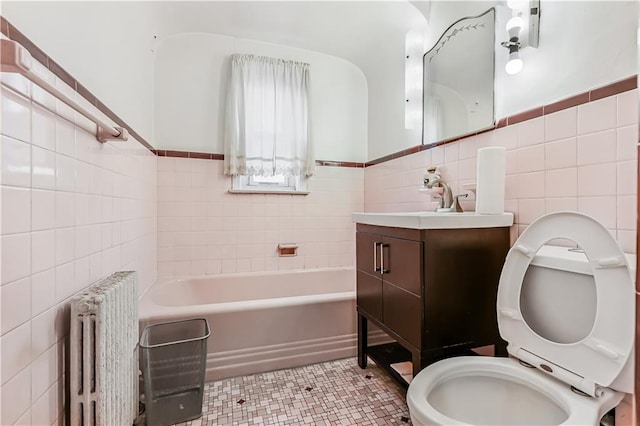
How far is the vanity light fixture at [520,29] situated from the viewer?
4.54 ft

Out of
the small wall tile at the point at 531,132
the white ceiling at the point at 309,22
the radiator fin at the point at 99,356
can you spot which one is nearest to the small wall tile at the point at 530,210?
the small wall tile at the point at 531,132

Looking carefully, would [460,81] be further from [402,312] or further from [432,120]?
[402,312]

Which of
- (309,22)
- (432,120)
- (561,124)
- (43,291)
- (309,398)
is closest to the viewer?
(43,291)

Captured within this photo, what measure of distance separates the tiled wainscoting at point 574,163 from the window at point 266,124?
1.37 m

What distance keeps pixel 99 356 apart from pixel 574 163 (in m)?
1.94

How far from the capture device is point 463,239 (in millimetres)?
1368

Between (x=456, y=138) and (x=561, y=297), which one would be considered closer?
(x=561, y=297)

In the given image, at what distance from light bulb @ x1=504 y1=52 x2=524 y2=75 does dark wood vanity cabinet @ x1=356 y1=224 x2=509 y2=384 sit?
0.78m

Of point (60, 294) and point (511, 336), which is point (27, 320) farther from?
point (511, 336)

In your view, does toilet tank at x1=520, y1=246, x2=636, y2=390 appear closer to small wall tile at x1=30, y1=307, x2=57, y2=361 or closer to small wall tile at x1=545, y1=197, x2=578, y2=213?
small wall tile at x1=545, y1=197, x2=578, y2=213

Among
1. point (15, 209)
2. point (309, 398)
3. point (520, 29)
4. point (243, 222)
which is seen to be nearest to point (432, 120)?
point (520, 29)

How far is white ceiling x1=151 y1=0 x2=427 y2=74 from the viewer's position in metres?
2.10

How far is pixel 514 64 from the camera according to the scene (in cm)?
148

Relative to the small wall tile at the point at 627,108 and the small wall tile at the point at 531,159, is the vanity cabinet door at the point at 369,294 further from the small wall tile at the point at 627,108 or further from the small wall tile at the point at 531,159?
the small wall tile at the point at 627,108
